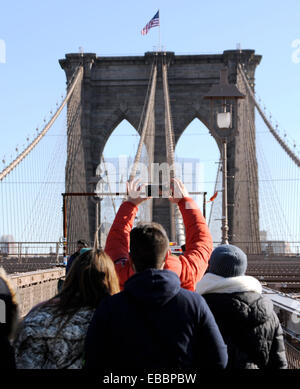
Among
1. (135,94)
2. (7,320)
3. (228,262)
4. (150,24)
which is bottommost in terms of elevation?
(7,320)

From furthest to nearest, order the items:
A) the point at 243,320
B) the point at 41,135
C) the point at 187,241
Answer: the point at 41,135, the point at 187,241, the point at 243,320

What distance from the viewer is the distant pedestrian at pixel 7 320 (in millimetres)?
2254

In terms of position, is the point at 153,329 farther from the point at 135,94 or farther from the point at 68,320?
the point at 135,94

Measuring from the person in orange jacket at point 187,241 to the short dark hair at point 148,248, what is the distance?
0.49m

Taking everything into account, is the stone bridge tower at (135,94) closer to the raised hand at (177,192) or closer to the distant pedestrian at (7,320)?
the raised hand at (177,192)

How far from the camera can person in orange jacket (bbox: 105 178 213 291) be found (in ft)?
10.0

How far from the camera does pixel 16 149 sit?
16.3 metres

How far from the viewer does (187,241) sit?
10.7 feet

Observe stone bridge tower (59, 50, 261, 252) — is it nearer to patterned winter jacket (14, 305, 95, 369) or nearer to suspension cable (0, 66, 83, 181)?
suspension cable (0, 66, 83, 181)

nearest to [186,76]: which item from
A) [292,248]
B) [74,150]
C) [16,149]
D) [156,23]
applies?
[156,23]

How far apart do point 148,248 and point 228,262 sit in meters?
0.60

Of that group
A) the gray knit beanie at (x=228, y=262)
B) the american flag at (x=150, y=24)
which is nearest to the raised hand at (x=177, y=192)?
the gray knit beanie at (x=228, y=262)

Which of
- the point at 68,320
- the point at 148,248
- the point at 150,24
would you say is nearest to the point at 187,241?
the point at 148,248
